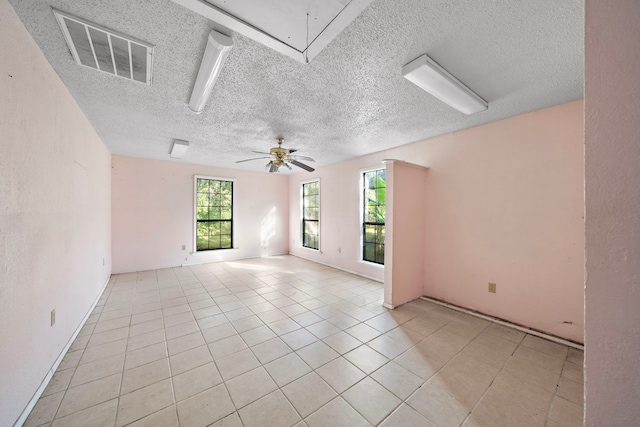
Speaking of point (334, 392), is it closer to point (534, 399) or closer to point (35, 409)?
point (534, 399)

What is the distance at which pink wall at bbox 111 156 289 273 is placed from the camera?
460 centimetres

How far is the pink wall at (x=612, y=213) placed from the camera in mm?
554

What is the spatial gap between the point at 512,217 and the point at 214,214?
578 cm

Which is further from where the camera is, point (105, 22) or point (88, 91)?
point (88, 91)

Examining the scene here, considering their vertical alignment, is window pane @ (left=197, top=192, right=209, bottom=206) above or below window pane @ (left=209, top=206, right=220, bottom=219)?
above

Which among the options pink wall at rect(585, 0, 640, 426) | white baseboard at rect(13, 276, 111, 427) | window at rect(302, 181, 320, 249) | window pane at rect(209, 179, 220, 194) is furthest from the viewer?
window at rect(302, 181, 320, 249)

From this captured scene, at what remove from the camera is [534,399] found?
5.19 ft

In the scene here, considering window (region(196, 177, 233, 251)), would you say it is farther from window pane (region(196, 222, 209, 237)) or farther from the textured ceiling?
the textured ceiling

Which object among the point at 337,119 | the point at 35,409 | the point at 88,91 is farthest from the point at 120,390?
the point at 337,119

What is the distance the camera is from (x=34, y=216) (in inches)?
61.2

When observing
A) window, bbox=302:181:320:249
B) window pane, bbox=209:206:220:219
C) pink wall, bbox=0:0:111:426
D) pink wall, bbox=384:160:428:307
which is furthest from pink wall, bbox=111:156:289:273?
pink wall, bbox=384:160:428:307

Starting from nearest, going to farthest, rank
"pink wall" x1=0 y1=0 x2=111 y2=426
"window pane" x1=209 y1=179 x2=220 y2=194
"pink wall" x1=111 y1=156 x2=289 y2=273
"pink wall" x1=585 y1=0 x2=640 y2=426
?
"pink wall" x1=585 y1=0 x2=640 y2=426 → "pink wall" x1=0 y1=0 x2=111 y2=426 → "pink wall" x1=111 y1=156 x2=289 y2=273 → "window pane" x1=209 y1=179 x2=220 y2=194

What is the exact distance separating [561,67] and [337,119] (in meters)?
1.90

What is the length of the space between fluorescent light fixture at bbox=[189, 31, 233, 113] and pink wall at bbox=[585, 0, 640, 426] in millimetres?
1617
